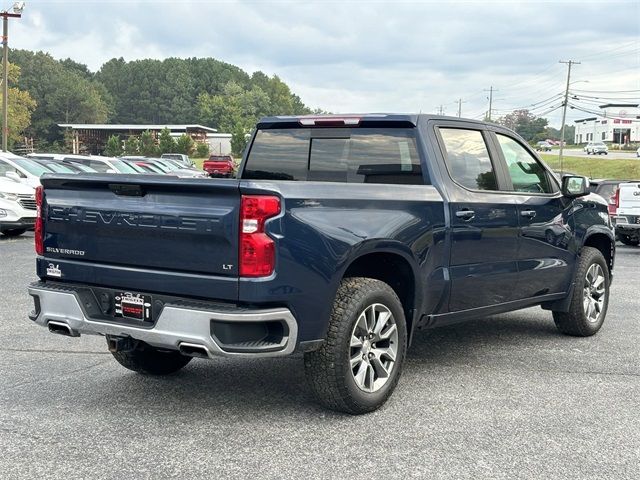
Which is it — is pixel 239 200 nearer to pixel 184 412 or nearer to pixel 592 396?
pixel 184 412

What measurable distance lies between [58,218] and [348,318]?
198 cm

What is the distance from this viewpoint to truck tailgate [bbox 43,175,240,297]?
163 inches

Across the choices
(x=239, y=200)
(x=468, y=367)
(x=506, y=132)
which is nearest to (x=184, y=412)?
(x=239, y=200)

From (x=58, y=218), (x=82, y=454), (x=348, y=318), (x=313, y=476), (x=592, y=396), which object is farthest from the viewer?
(x=592, y=396)

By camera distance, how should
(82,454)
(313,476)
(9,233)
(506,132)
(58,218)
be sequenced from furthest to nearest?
1. (9,233)
2. (506,132)
3. (58,218)
4. (82,454)
5. (313,476)

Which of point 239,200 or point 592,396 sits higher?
point 239,200

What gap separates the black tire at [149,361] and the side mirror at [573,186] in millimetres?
3646

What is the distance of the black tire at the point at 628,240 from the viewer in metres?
16.7

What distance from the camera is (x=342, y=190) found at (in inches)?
180

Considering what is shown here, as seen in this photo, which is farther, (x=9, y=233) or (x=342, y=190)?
(x=9, y=233)

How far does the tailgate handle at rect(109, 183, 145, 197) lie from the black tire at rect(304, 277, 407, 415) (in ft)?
4.40

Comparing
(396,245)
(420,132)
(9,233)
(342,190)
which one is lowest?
(9,233)

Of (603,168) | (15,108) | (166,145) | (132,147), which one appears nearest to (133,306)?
(603,168)

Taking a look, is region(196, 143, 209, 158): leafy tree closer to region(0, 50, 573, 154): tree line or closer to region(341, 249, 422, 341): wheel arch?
region(0, 50, 573, 154): tree line
